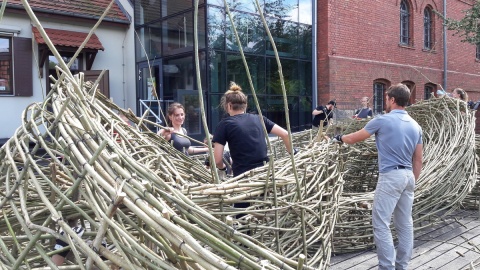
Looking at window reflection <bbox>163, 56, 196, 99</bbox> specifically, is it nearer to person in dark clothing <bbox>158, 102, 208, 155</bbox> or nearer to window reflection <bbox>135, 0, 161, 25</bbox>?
window reflection <bbox>135, 0, 161, 25</bbox>

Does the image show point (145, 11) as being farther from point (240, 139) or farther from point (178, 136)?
point (240, 139)

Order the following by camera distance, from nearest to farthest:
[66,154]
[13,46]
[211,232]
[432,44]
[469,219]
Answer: [211,232] → [66,154] → [469,219] → [13,46] → [432,44]

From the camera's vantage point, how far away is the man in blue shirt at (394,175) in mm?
3656

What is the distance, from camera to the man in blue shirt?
3656 mm

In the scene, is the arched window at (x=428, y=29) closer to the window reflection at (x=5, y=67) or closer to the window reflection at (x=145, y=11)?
the window reflection at (x=145, y=11)

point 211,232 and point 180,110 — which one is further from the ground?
point 180,110

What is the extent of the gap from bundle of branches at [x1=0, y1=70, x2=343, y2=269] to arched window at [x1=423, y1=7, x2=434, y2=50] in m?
16.9

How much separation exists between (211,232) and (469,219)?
16.9 ft

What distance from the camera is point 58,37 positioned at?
11719 mm

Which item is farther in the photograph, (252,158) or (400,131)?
(400,131)

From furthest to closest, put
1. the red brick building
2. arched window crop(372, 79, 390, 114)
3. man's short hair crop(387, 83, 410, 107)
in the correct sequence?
arched window crop(372, 79, 390, 114), the red brick building, man's short hair crop(387, 83, 410, 107)

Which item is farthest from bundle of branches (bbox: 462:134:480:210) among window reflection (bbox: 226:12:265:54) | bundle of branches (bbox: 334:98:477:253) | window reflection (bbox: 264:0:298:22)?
window reflection (bbox: 264:0:298:22)

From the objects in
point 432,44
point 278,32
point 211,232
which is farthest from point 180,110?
point 432,44

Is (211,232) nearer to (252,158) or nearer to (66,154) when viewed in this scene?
(66,154)
